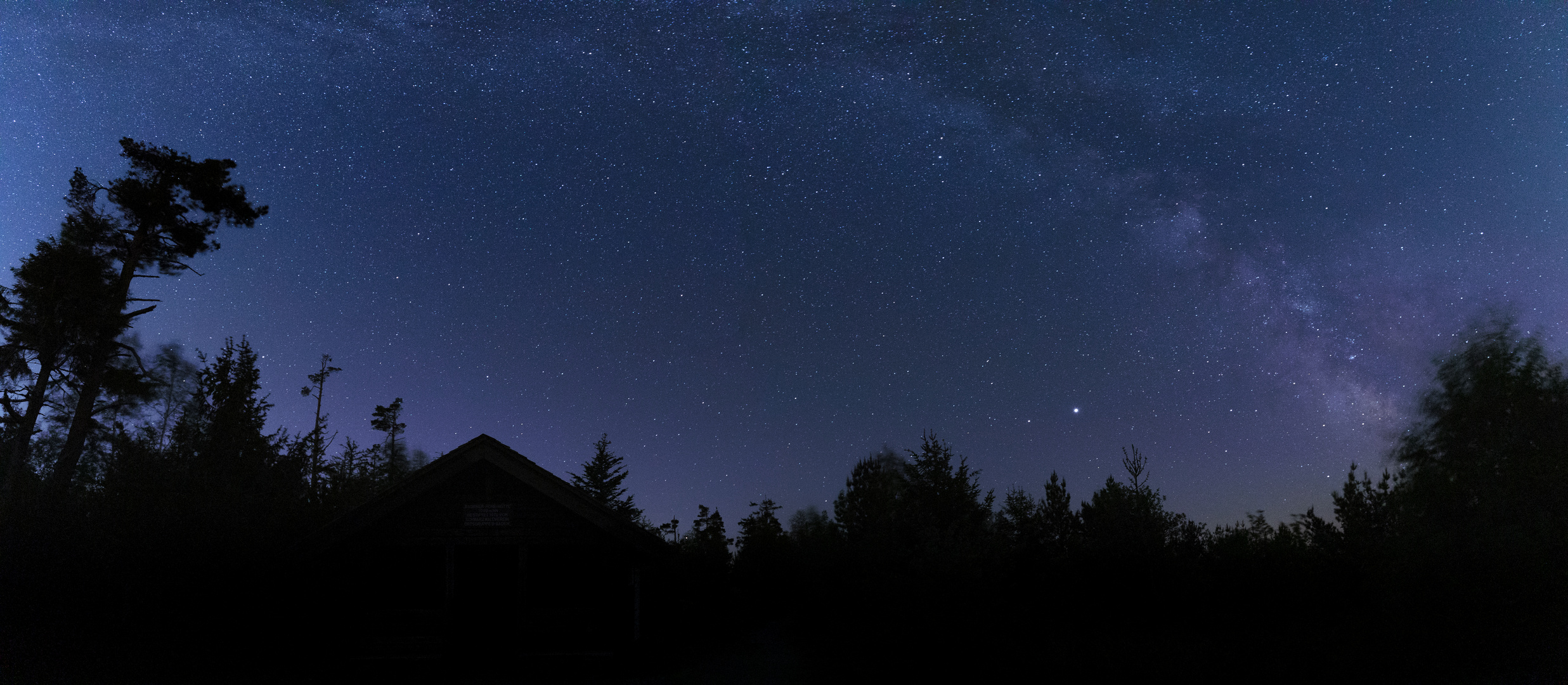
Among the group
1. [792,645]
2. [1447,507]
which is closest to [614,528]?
[792,645]

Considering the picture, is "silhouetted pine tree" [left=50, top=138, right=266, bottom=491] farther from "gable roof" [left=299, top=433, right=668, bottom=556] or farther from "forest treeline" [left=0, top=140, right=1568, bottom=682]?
"gable roof" [left=299, top=433, right=668, bottom=556]

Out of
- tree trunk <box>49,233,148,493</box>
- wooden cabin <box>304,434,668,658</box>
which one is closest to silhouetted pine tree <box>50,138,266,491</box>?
tree trunk <box>49,233,148,493</box>

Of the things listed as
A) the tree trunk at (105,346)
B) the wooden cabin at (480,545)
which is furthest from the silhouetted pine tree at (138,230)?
the wooden cabin at (480,545)

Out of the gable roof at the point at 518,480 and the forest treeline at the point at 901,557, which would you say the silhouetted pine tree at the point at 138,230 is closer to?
the forest treeline at the point at 901,557

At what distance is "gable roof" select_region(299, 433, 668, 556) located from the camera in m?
17.2

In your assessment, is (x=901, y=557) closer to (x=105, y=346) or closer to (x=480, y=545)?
(x=480, y=545)

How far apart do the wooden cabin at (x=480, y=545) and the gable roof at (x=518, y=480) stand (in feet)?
0.08

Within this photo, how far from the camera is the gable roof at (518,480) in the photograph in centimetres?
1723

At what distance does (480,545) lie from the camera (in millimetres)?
18078

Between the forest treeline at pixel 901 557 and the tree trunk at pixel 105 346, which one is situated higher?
the tree trunk at pixel 105 346

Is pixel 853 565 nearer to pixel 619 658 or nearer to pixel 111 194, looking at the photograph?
pixel 619 658

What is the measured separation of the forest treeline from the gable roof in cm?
249

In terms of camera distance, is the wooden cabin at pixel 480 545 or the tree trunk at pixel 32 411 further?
the tree trunk at pixel 32 411

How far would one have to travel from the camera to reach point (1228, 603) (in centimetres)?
2417
